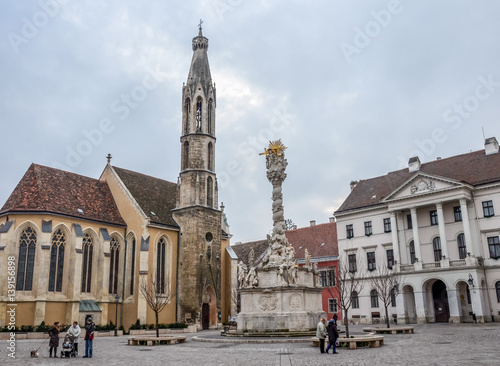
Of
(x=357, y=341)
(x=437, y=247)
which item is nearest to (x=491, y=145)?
(x=437, y=247)

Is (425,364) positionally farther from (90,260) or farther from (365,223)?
(365,223)

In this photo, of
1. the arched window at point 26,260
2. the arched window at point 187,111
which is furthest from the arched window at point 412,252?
the arched window at point 26,260

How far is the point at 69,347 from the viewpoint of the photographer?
1655 centimetres

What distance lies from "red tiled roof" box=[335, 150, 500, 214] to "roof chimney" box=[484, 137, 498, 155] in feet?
1.37

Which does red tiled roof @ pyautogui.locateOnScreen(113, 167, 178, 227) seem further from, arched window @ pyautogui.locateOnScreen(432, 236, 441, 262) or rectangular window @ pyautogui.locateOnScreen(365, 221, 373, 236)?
arched window @ pyautogui.locateOnScreen(432, 236, 441, 262)

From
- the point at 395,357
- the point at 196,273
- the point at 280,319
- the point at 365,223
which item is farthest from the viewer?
the point at 365,223

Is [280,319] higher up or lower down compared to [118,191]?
lower down

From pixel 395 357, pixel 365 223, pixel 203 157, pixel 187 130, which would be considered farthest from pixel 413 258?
pixel 395 357

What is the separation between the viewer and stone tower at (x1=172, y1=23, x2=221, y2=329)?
136 ft

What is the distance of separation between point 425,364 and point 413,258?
1331 inches

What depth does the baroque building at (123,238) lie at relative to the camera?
1369 inches

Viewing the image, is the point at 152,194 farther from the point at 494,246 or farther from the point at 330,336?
the point at 330,336

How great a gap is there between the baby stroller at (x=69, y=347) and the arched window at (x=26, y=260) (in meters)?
19.9

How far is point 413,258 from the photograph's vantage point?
43.6 m
